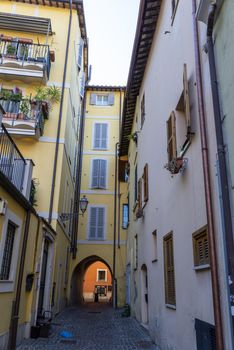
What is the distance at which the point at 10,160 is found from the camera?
7.92m

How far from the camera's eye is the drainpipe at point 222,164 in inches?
155

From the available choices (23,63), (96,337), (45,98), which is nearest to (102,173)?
(45,98)

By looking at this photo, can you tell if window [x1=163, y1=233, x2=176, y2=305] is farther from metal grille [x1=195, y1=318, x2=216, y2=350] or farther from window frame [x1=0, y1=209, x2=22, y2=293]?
window frame [x1=0, y1=209, x2=22, y2=293]

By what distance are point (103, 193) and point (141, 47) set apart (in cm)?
1169

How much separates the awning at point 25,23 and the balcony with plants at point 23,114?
3740 millimetres

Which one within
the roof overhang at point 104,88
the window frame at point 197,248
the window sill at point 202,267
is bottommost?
the window sill at point 202,267

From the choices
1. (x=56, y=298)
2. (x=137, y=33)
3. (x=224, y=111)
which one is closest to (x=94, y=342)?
(x=56, y=298)

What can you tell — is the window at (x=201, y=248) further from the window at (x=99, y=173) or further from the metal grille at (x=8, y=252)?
the window at (x=99, y=173)

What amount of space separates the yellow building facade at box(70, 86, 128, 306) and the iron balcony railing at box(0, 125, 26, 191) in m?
12.3

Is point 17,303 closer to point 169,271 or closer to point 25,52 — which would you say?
point 169,271

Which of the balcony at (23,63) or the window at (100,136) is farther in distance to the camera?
the window at (100,136)

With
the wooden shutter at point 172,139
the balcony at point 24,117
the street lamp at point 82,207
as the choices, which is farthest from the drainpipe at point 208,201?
the balcony at point 24,117

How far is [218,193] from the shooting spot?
4.50 m

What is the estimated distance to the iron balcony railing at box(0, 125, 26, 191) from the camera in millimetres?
7488
